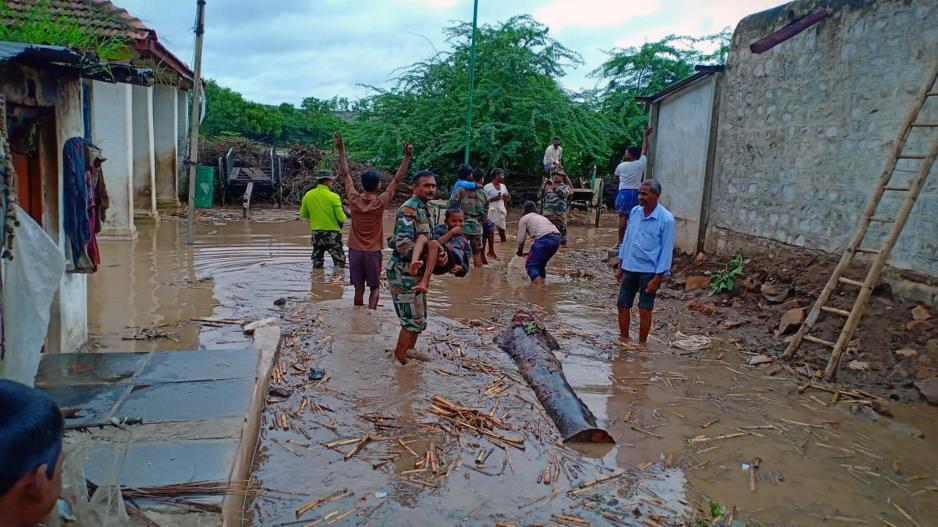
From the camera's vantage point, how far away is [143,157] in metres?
14.5

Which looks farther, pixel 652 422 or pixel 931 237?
pixel 931 237

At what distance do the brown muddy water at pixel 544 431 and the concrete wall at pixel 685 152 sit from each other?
9.64 ft

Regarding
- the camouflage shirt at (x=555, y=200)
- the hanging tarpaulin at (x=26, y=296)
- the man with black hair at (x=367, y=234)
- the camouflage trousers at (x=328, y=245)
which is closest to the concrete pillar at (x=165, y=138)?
Answer: the camouflage trousers at (x=328, y=245)

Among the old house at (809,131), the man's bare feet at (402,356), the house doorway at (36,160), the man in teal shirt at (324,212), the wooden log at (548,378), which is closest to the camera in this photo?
the wooden log at (548,378)

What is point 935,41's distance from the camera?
612cm

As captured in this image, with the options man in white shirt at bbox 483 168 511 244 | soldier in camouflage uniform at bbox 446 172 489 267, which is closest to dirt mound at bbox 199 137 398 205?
man in white shirt at bbox 483 168 511 244


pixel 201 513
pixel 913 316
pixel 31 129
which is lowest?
pixel 201 513

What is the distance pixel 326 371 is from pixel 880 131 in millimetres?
5983

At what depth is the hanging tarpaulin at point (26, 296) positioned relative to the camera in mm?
3471

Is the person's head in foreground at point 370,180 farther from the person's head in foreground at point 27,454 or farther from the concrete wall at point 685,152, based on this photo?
the concrete wall at point 685,152

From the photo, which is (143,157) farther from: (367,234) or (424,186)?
(424,186)

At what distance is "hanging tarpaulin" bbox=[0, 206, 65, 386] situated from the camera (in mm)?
3471

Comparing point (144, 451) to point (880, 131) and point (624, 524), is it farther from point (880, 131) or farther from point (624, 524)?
point (880, 131)

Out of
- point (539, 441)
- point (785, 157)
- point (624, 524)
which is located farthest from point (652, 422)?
point (785, 157)
